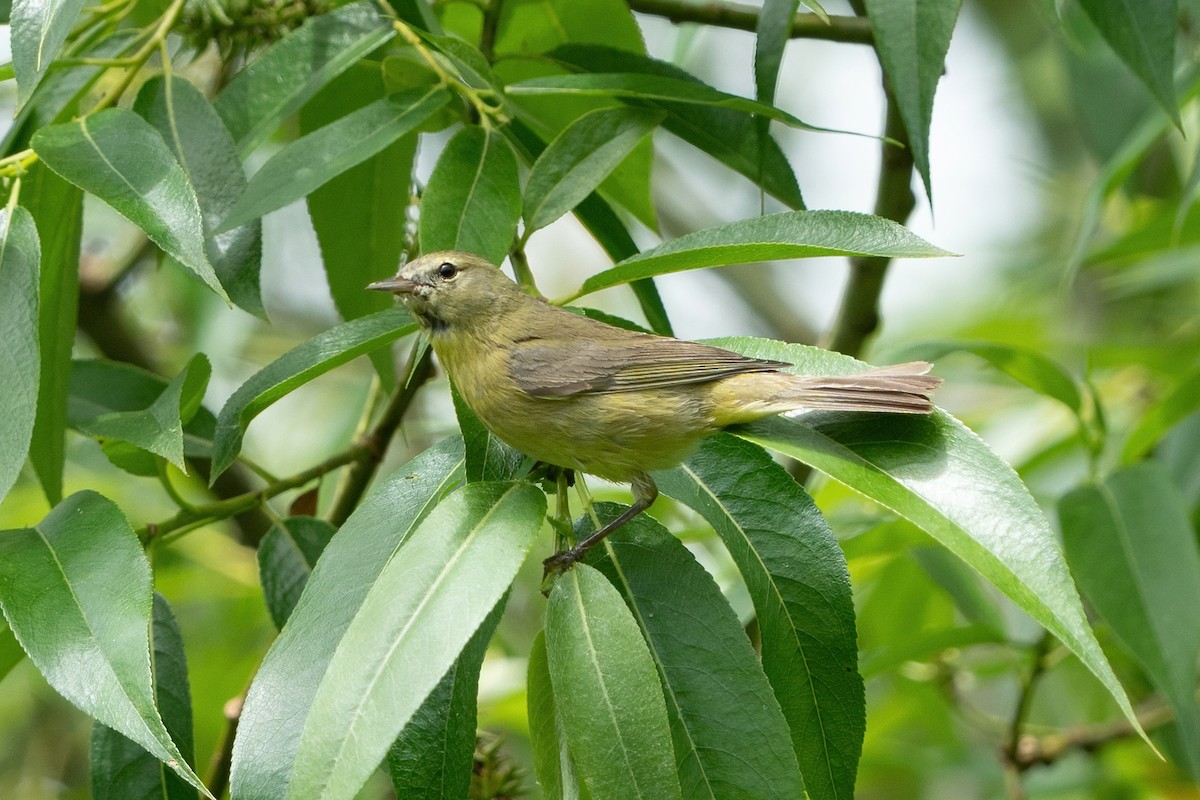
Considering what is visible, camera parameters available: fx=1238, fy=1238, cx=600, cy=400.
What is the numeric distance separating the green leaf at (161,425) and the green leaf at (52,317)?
0.53 ft

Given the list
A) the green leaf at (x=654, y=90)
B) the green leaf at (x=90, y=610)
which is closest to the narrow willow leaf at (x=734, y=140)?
the green leaf at (x=654, y=90)

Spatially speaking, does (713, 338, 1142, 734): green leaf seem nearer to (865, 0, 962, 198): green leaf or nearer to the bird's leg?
the bird's leg

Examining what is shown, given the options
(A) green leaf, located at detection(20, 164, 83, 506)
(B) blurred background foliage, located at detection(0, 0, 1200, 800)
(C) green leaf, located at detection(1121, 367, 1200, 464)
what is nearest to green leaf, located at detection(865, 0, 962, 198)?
(B) blurred background foliage, located at detection(0, 0, 1200, 800)

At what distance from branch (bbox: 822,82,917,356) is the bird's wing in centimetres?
64

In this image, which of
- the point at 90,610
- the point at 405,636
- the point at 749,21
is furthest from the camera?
the point at 749,21

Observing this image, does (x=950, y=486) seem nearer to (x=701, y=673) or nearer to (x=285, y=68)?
(x=701, y=673)

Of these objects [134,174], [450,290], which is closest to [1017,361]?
[450,290]

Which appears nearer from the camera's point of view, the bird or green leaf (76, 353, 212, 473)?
green leaf (76, 353, 212, 473)

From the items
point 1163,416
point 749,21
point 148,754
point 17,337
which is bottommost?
point 148,754

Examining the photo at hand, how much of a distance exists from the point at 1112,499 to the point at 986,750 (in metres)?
1.96

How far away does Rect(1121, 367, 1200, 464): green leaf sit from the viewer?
3156 millimetres

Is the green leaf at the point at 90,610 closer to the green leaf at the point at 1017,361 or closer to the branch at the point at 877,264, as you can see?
the green leaf at the point at 1017,361

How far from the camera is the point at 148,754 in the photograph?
2076mm

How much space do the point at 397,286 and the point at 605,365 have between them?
1.48 ft
